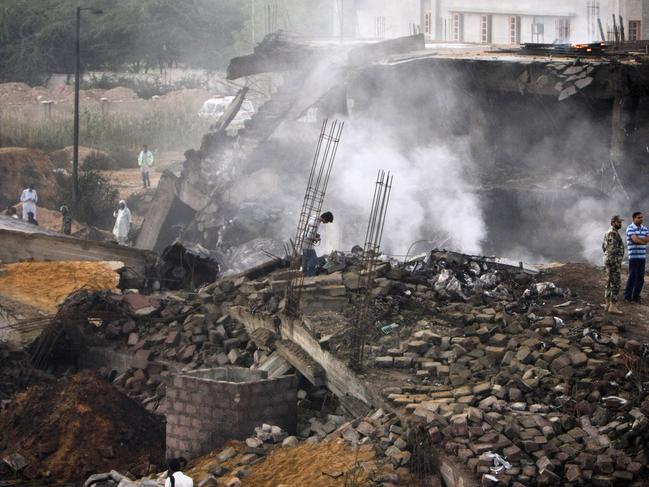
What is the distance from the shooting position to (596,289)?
13.4 m

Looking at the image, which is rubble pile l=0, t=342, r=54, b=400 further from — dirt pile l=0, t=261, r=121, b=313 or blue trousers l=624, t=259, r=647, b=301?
blue trousers l=624, t=259, r=647, b=301

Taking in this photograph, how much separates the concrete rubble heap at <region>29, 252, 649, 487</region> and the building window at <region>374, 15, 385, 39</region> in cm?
2891

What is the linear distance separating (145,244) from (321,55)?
230 inches

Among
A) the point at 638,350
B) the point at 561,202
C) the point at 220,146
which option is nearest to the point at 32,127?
Answer: the point at 220,146

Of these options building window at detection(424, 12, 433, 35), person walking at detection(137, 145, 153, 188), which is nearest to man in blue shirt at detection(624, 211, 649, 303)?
person walking at detection(137, 145, 153, 188)

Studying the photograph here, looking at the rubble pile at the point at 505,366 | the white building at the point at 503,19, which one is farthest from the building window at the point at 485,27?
the rubble pile at the point at 505,366

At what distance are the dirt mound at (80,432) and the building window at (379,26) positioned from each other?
32645mm

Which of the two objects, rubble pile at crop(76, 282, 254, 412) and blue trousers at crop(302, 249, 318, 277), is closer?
rubble pile at crop(76, 282, 254, 412)

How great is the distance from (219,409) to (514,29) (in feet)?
101

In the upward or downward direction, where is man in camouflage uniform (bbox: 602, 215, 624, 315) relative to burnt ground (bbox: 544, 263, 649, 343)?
upward

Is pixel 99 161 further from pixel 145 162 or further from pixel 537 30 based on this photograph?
pixel 537 30

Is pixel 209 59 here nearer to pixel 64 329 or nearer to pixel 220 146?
pixel 220 146

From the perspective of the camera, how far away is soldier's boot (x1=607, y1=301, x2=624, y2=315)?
1203 centimetres

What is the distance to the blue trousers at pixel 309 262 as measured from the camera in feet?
44.8
